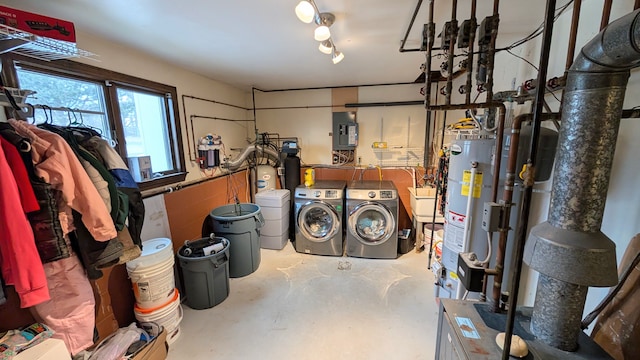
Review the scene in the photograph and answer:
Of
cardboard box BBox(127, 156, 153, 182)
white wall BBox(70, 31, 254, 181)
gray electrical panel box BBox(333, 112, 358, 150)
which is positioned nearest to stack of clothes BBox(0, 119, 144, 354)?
cardboard box BBox(127, 156, 153, 182)

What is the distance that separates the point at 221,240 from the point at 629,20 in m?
2.88

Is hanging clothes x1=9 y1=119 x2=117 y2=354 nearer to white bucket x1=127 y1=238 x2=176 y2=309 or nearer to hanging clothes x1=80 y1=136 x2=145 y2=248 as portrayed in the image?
hanging clothes x1=80 y1=136 x2=145 y2=248

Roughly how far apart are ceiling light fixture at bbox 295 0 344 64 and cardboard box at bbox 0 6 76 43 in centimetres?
123

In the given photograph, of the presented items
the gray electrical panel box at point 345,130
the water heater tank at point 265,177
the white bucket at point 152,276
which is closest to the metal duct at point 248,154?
the water heater tank at point 265,177

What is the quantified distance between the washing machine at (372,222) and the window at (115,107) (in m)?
2.15

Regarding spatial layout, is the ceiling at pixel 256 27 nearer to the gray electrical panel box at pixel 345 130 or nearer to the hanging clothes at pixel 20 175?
the hanging clothes at pixel 20 175

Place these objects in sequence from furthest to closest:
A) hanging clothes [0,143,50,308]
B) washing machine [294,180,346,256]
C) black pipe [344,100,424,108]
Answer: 1. black pipe [344,100,424,108]
2. washing machine [294,180,346,256]
3. hanging clothes [0,143,50,308]

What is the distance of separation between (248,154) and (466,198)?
3.01 meters

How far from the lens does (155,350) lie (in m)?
1.75

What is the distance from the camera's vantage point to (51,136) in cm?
129

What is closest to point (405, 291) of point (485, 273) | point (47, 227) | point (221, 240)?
point (485, 273)

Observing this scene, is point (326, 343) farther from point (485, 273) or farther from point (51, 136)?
point (51, 136)

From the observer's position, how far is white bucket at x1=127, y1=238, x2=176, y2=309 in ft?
6.06

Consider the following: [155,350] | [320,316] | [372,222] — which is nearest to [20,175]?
[155,350]
